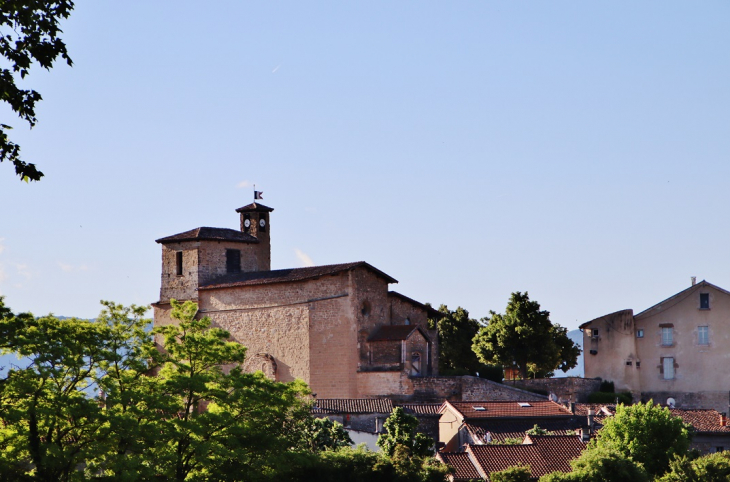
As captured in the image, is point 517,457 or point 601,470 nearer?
point 601,470

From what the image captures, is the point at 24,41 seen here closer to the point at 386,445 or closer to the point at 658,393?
the point at 386,445

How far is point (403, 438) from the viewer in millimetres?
38969

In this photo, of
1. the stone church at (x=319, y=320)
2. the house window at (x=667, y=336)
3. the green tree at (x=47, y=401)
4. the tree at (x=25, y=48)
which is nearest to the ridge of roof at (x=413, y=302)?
the stone church at (x=319, y=320)

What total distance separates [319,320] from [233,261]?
7676mm

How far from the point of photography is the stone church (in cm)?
4975

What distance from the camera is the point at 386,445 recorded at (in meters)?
38.6

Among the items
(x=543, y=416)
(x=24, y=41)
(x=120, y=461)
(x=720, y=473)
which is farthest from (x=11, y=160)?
(x=543, y=416)

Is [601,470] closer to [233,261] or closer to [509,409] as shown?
[509,409]

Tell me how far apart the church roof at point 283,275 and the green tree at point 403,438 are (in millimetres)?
11858

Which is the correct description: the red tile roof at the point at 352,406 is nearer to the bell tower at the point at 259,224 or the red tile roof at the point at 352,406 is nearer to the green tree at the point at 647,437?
the green tree at the point at 647,437

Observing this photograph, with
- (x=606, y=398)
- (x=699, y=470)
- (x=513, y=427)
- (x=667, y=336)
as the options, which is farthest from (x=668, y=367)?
(x=699, y=470)

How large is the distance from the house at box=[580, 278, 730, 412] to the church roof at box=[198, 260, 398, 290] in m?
12.7

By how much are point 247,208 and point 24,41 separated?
154ft

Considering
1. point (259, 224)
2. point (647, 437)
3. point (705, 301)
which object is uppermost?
point (259, 224)
